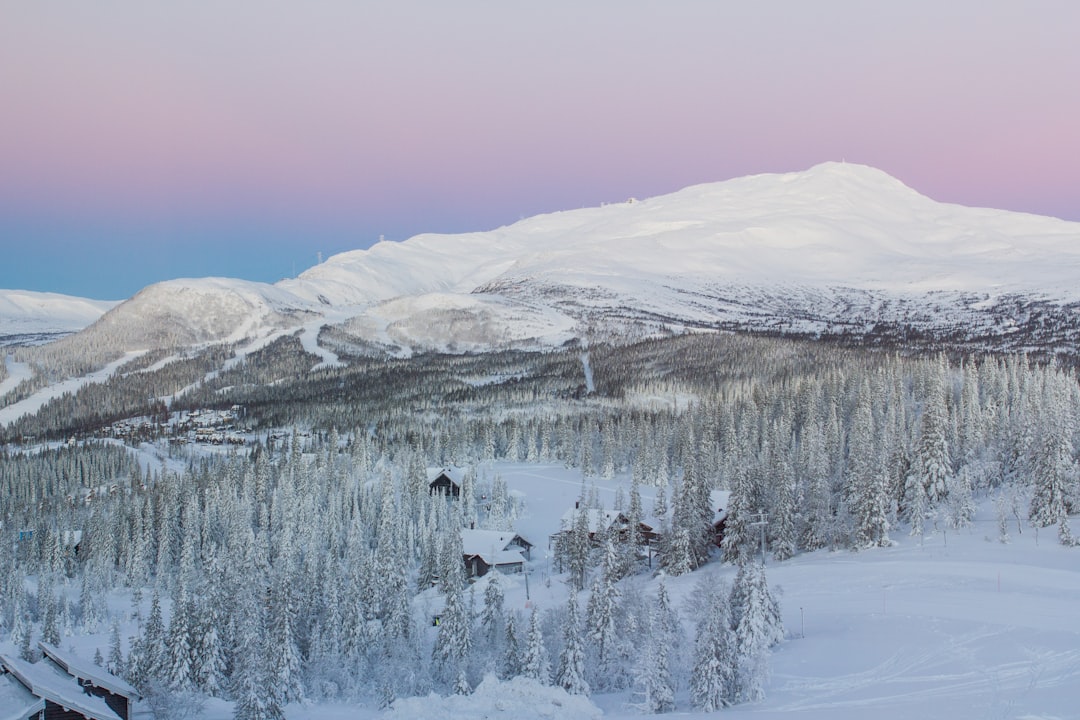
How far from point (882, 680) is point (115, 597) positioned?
74.4 meters

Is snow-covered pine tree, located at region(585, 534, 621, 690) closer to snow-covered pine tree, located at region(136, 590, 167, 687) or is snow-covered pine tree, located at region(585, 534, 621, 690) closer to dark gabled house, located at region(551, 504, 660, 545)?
snow-covered pine tree, located at region(136, 590, 167, 687)

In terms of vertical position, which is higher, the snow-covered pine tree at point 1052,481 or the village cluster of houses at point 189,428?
the snow-covered pine tree at point 1052,481

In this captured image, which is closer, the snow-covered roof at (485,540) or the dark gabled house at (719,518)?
the dark gabled house at (719,518)

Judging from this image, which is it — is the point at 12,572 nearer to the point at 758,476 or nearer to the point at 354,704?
the point at 354,704

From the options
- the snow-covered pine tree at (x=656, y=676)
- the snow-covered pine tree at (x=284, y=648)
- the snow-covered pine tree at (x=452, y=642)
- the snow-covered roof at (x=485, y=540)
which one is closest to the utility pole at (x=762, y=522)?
the snow-covered roof at (x=485, y=540)

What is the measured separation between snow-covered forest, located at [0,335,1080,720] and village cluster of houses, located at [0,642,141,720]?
4.48m

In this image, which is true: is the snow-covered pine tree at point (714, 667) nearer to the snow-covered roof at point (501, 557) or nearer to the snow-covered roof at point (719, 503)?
the snow-covered roof at point (719, 503)

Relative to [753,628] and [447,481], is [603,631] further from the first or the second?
[447,481]

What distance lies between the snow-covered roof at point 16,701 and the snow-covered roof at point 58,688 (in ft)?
0.66

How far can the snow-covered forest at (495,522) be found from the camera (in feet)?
150

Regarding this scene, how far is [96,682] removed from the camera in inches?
1403

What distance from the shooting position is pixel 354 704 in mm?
48062

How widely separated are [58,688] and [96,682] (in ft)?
8.74

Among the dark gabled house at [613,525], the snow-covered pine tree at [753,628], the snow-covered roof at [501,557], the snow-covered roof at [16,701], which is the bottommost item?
the snow-covered roof at [501,557]
